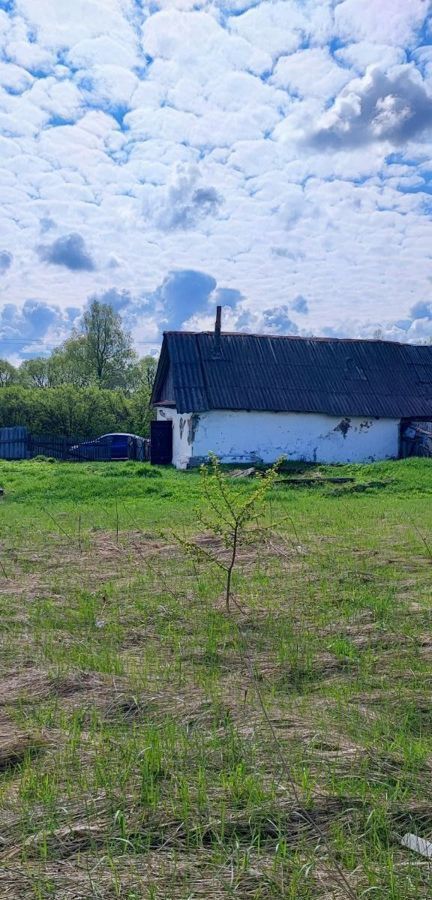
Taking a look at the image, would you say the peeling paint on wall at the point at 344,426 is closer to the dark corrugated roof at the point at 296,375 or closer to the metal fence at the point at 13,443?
the dark corrugated roof at the point at 296,375

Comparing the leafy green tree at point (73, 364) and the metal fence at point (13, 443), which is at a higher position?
the leafy green tree at point (73, 364)

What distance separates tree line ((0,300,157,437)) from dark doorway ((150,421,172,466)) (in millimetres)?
9307

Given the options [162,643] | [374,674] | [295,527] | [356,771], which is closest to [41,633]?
[162,643]

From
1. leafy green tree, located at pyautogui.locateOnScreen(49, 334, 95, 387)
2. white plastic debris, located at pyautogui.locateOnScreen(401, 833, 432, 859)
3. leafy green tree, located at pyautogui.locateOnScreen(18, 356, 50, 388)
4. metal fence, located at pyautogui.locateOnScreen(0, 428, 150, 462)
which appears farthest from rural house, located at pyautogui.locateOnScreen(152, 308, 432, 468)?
leafy green tree, located at pyautogui.locateOnScreen(18, 356, 50, 388)

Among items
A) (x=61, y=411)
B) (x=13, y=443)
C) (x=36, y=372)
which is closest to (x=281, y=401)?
(x=13, y=443)

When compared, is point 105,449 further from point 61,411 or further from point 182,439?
point 182,439

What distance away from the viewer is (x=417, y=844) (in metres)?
2.82

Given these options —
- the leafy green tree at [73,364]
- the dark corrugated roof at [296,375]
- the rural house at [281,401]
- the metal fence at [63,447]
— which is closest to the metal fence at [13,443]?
the metal fence at [63,447]

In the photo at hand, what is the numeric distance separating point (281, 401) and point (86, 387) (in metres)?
16.3

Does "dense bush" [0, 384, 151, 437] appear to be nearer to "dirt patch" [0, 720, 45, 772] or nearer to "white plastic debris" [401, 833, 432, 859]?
"dirt patch" [0, 720, 45, 772]

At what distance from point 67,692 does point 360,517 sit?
8722mm

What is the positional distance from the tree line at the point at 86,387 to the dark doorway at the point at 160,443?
9307 millimetres

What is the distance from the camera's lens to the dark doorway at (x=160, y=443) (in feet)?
87.0

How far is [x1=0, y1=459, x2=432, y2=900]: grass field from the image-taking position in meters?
2.74
